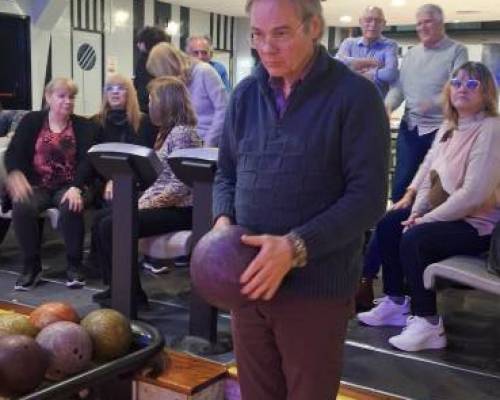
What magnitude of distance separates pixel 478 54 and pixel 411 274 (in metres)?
11.4

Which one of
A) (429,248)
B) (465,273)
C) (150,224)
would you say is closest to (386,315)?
(429,248)

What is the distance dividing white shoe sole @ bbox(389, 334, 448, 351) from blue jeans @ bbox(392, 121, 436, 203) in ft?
3.97

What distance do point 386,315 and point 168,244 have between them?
3.48 ft

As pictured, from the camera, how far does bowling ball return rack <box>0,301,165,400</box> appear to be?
2129 mm

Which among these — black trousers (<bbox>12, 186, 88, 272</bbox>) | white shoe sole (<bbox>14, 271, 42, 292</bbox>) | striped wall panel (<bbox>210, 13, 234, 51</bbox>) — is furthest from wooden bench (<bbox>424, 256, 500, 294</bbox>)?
striped wall panel (<bbox>210, 13, 234, 51</bbox>)

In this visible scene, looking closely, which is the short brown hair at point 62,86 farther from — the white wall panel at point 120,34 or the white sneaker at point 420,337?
the white wall panel at point 120,34

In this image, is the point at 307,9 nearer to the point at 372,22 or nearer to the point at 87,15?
the point at 372,22

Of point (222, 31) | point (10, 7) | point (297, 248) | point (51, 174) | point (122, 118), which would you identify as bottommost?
point (51, 174)

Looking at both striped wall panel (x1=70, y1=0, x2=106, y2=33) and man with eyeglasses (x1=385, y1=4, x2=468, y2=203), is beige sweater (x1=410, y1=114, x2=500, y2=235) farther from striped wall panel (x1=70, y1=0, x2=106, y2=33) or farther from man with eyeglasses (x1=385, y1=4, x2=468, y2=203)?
striped wall panel (x1=70, y1=0, x2=106, y2=33)

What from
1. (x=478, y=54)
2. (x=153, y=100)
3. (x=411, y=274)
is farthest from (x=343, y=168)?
(x=478, y=54)

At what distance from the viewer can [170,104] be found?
3.35 m

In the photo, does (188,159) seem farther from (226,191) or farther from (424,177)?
(424,177)

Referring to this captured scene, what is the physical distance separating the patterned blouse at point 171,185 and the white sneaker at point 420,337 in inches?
46.5

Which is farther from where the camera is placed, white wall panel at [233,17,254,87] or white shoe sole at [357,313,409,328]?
white wall panel at [233,17,254,87]
